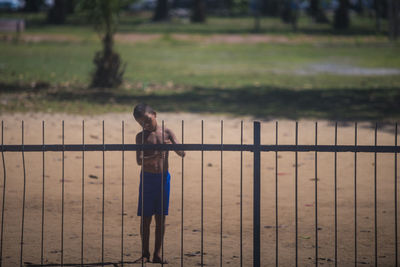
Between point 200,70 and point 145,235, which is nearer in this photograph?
point 145,235

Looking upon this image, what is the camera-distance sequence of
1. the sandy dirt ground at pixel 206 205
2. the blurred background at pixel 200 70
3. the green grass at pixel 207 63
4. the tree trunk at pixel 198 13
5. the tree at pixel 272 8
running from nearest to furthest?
the sandy dirt ground at pixel 206 205
the blurred background at pixel 200 70
the green grass at pixel 207 63
the tree trunk at pixel 198 13
the tree at pixel 272 8

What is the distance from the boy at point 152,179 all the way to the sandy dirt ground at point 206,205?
228 mm

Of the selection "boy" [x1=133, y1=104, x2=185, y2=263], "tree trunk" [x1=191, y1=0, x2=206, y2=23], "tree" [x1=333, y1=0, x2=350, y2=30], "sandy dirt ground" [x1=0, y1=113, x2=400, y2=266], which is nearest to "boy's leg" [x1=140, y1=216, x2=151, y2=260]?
"boy" [x1=133, y1=104, x2=185, y2=263]

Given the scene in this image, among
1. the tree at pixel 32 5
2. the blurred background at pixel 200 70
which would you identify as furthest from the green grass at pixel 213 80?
the tree at pixel 32 5

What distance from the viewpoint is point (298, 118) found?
14867 mm

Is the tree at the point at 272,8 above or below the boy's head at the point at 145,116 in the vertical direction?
below

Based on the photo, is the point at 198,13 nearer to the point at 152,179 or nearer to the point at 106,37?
the point at 106,37

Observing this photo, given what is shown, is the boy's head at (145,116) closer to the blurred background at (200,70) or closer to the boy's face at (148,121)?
the boy's face at (148,121)

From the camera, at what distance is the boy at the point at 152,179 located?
6270mm

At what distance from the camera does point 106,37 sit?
66.0 feet

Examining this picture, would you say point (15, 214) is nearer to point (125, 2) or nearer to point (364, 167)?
point (364, 167)

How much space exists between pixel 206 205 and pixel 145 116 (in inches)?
98.0

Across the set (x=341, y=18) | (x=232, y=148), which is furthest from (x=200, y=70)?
(x=341, y=18)

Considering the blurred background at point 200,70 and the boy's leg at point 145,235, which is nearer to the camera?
the boy's leg at point 145,235
